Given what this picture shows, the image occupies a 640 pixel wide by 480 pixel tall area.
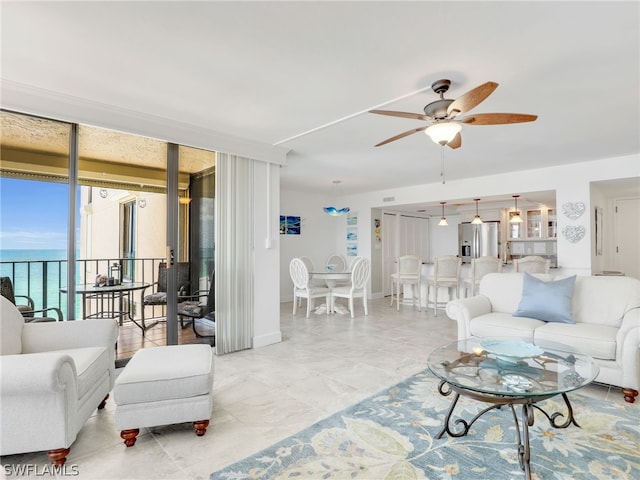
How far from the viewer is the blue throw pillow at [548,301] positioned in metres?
3.17

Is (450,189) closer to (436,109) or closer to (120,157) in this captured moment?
(436,109)

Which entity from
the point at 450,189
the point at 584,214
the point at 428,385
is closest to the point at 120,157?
the point at 428,385

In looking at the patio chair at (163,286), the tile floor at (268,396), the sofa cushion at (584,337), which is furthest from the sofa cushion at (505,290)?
the patio chair at (163,286)

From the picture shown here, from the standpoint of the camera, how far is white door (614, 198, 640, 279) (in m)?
6.54

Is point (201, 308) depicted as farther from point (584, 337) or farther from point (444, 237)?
point (444, 237)

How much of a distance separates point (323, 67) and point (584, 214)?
4541 mm

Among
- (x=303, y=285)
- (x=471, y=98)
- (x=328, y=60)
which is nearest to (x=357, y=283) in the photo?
(x=303, y=285)

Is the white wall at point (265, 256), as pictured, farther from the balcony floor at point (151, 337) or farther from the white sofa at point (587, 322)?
the white sofa at point (587, 322)

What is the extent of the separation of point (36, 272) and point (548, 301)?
15.7ft

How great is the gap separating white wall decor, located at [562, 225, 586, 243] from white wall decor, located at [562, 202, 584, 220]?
0.14m

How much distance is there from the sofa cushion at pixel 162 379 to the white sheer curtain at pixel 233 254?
59.8 inches

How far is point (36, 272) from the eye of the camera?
3.19 meters

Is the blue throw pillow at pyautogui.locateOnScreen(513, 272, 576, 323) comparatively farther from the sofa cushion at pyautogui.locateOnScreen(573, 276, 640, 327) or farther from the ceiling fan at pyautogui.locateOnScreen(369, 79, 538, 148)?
the ceiling fan at pyautogui.locateOnScreen(369, 79, 538, 148)

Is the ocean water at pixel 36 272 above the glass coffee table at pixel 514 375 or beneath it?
above
